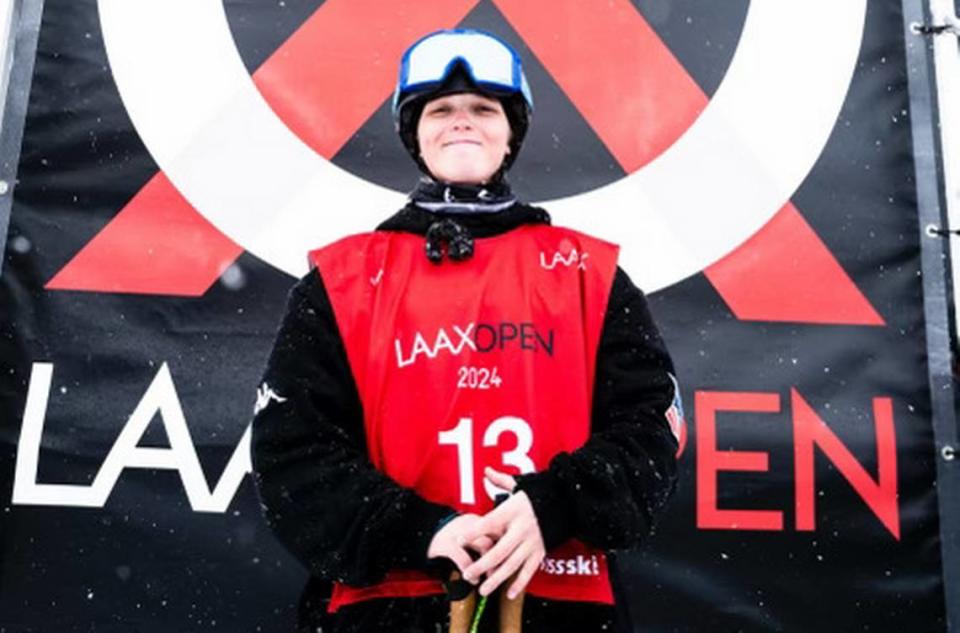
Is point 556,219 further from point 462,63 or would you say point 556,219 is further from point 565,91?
point 462,63

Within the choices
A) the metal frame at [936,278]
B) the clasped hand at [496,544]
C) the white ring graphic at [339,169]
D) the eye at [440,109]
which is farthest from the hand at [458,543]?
the metal frame at [936,278]

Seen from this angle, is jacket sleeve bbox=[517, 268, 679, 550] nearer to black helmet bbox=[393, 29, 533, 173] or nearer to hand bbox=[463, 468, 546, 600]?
hand bbox=[463, 468, 546, 600]

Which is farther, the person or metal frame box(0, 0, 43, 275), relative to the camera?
metal frame box(0, 0, 43, 275)

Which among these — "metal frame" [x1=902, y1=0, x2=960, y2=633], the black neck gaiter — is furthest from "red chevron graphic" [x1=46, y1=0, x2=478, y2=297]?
"metal frame" [x1=902, y1=0, x2=960, y2=633]

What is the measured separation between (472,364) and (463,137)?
0.37 m

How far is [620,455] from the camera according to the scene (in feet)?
3.98

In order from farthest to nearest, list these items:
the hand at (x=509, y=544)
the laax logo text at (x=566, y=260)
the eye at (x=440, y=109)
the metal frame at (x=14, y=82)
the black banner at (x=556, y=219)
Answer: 1. the metal frame at (x=14, y=82)
2. the black banner at (x=556, y=219)
3. the eye at (x=440, y=109)
4. the laax logo text at (x=566, y=260)
5. the hand at (x=509, y=544)

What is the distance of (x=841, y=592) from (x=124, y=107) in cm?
187

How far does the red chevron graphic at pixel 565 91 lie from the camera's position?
210 centimetres

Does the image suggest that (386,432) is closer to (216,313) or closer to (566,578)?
(566,578)

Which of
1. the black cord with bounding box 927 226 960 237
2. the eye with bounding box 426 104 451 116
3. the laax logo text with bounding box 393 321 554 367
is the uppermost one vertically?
the black cord with bounding box 927 226 960 237

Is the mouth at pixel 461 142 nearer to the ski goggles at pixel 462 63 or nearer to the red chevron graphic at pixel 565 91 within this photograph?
the ski goggles at pixel 462 63

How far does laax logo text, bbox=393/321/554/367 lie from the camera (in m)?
1.30

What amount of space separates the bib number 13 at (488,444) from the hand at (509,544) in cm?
11
